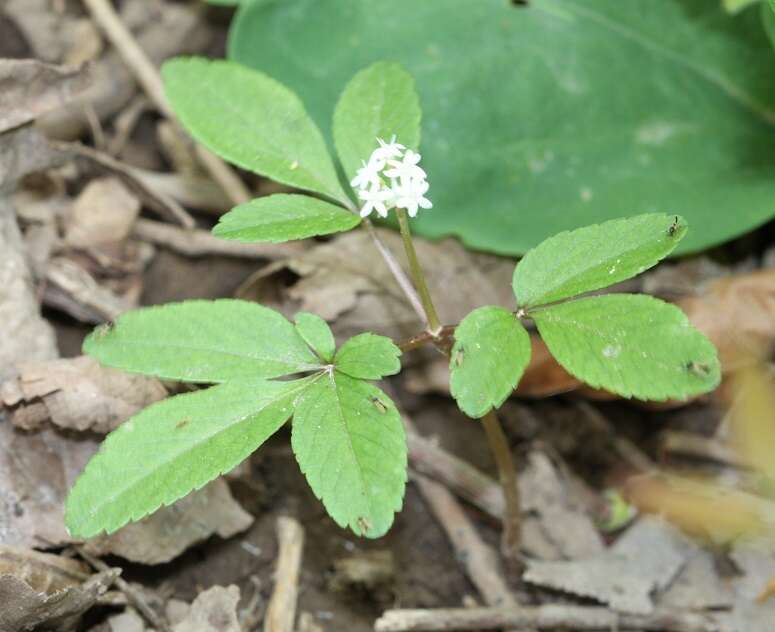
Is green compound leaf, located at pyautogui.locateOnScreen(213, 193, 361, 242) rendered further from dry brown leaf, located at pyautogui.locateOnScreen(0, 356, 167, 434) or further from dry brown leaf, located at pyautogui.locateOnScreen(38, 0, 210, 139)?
dry brown leaf, located at pyautogui.locateOnScreen(38, 0, 210, 139)

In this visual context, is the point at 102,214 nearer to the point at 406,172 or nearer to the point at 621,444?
the point at 406,172

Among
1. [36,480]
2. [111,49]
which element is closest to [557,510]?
[36,480]

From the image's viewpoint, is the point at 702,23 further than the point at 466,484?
Yes

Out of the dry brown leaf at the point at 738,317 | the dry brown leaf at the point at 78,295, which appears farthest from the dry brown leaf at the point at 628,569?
the dry brown leaf at the point at 78,295

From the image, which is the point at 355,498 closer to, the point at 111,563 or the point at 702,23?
the point at 111,563

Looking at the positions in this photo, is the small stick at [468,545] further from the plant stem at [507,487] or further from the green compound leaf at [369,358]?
the green compound leaf at [369,358]

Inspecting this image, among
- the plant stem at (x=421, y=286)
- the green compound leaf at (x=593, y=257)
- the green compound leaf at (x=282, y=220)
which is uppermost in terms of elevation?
the green compound leaf at (x=593, y=257)

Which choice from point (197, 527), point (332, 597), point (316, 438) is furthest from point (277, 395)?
point (332, 597)
